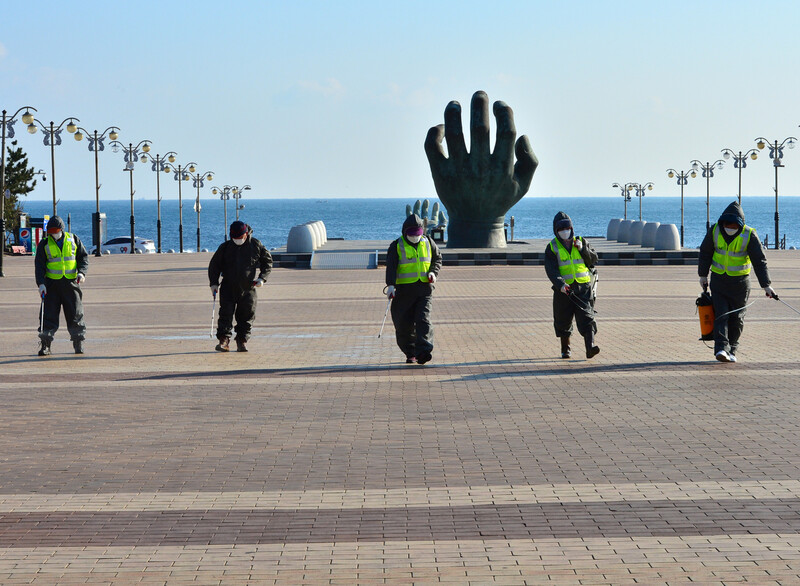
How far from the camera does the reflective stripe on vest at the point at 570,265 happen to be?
12.9 metres

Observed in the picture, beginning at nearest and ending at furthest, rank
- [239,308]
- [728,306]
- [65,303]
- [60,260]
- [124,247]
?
[728,306] < [60,260] < [65,303] < [239,308] < [124,247]

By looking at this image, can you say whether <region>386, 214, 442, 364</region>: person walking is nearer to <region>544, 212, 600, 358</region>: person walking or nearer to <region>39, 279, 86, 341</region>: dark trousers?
<region>544, 212, 600, 358</region>: person walking

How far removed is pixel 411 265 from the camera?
12.8 meters

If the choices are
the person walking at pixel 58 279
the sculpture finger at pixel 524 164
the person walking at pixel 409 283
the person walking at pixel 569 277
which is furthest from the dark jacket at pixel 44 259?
the sculpture finger at pixel 524 164

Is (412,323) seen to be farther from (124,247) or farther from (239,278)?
(124,247)

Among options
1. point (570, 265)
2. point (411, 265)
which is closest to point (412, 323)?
point (411, 265)

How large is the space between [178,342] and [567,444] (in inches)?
310

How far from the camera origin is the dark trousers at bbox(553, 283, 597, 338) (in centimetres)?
1283

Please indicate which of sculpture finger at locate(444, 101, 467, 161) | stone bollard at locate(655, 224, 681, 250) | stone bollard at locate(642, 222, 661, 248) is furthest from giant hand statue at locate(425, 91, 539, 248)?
stone bollard at locate(642, 222, 661, 248)

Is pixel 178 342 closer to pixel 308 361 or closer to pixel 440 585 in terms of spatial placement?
pixel 308 361

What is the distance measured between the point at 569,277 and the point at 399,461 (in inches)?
225

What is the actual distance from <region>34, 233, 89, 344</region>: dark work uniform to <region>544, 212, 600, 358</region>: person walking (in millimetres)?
5487

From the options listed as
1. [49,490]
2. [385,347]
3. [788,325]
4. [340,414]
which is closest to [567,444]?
[340,414]

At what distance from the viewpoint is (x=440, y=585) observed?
511cm
